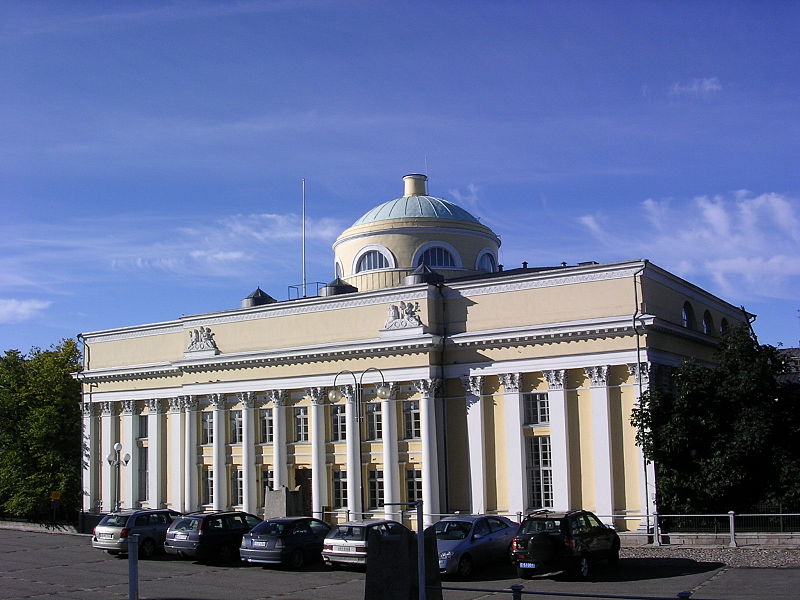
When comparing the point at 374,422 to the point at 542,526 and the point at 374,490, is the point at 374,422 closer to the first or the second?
the point at 374,490

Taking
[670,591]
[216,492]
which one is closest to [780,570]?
[670,591]

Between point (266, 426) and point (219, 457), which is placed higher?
point (266, 426)

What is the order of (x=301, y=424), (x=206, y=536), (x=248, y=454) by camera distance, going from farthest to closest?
(x=248, y=454), (x=301, y=424), (x=206, y=536)

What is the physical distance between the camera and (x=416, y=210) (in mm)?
48031

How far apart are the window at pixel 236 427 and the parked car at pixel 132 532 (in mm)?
10340

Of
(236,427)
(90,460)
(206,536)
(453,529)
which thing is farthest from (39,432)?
(453,529)

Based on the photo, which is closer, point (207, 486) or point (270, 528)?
point (270, 528)

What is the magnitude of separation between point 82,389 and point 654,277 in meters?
29.7

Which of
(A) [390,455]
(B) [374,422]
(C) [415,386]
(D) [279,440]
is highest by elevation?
(C) [415,386]

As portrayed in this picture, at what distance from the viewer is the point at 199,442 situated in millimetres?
43312

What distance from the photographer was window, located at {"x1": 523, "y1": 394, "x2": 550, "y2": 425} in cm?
3447

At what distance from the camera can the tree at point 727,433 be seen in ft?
95.7

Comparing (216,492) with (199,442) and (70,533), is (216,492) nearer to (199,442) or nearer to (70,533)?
(199,442)

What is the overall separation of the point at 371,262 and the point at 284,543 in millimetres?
22993
